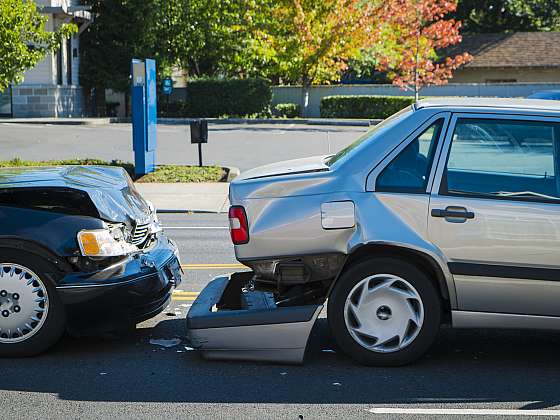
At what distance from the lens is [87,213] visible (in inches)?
247

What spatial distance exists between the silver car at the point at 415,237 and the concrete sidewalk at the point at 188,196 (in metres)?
8.71

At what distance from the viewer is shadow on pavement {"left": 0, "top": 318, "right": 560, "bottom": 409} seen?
5.41 m

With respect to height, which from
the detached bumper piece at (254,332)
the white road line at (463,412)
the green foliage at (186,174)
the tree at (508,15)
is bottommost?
the white road line at (463,412)

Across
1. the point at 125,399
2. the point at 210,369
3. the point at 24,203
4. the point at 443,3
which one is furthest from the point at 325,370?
the point at 443,3

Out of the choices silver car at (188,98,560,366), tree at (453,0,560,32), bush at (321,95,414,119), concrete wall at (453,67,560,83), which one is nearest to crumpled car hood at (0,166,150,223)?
silver car at (188,98,560,366)

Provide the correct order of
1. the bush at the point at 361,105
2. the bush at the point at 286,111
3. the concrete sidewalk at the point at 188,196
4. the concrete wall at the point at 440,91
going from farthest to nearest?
the concrete wall at the point at 440,91
the bush at the point at 286,111
the bush at the point at 361,105
the concrete sidewalk at the point at 188,196

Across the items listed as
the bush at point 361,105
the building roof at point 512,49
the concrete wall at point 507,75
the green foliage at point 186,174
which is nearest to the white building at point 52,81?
the bush at point 361,105

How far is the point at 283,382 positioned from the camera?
5.68 meters

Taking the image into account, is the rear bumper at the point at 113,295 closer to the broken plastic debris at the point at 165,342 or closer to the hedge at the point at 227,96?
the broken plastic debris at the point at 165,342

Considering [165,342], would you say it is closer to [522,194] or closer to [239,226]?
[239,226]

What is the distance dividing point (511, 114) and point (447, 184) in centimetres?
62

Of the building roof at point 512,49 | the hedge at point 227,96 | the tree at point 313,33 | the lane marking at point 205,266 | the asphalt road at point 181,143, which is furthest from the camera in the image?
the building roof at point 512,49

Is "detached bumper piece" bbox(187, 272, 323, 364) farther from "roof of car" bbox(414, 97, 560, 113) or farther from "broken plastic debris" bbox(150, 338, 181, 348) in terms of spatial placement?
"roof of car" bbox(414, 97, 560, 113)

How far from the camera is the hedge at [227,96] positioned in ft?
120
